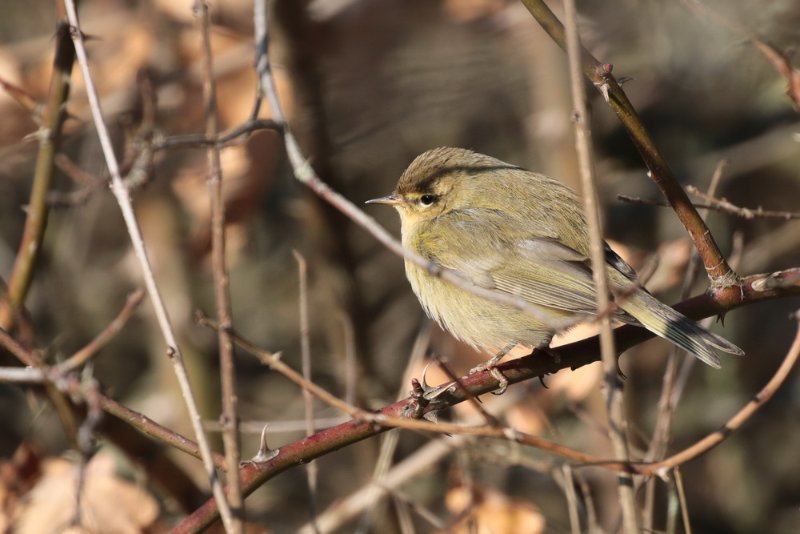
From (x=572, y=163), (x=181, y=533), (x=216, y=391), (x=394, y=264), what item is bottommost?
(x=181, y=533)

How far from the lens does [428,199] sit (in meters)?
4.07

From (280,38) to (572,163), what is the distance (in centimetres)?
175

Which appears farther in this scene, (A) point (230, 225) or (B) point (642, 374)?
(B) point (642, 374)

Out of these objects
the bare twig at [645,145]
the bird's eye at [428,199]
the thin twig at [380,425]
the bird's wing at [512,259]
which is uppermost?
the bird's eye at [428,199]

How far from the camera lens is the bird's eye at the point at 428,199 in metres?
4.05

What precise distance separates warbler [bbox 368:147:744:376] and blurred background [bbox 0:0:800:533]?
1.94ft

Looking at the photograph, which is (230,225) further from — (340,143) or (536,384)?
(536,384)

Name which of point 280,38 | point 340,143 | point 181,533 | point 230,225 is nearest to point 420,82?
point 340,143

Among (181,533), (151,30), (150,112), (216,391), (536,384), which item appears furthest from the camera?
(216,391)

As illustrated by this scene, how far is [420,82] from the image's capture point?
6.24 meters

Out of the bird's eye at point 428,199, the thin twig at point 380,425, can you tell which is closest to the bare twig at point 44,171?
the thin twig at point 380,425

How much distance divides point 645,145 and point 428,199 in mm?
1647

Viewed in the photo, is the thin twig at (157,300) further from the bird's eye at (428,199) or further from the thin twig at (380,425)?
the bird's eye at (428,199)

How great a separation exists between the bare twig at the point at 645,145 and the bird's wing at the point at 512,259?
82 centimetres
